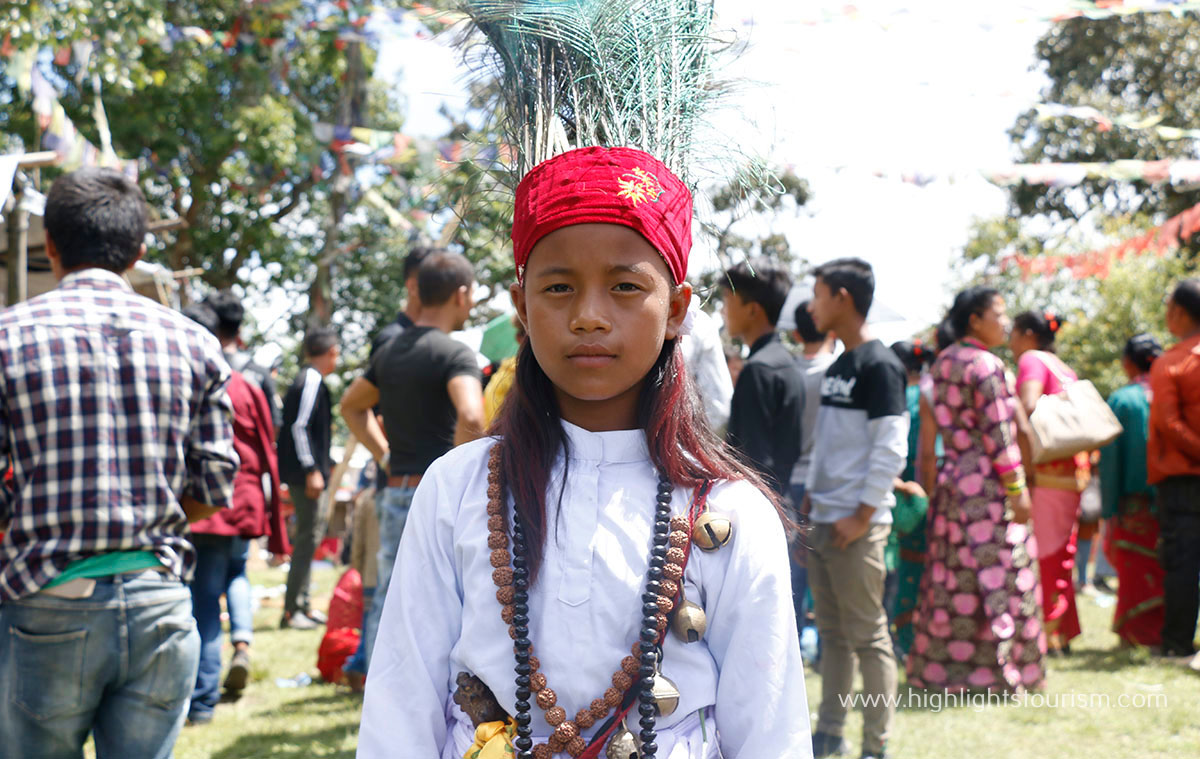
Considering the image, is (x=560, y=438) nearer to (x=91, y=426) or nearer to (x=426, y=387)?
(x=91, y=426)

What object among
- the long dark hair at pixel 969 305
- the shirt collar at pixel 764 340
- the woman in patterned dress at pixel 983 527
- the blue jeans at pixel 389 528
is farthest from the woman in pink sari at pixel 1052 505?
the blue jeans at pixel 389 528

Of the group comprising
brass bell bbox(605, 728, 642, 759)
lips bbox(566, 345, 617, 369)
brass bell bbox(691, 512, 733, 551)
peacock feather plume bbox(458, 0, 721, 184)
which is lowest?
brass bell bbox(605, 728, 642, 759)

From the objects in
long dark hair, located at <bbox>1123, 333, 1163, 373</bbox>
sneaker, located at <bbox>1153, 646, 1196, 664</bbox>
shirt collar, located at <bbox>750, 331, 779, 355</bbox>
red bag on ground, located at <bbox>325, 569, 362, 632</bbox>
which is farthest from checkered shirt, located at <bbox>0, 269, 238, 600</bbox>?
long dark hair, located at <bbox>1123, 333, 1163, 373</bbox>

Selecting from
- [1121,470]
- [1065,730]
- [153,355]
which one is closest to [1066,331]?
[1121,470]

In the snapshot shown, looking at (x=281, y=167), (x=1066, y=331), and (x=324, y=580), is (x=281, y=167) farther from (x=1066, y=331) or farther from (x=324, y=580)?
(x=1066, y=331)

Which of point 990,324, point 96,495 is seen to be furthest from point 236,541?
point 990,324

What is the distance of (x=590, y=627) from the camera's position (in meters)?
1.52

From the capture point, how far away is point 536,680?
1.48 meters

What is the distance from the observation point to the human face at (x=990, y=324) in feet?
16.7

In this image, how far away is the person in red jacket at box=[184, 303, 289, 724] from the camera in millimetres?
4469

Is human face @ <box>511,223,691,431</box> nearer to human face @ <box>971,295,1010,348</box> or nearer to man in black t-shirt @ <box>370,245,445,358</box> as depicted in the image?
man in black t-shirt @ <box>370,245,445,358</box>

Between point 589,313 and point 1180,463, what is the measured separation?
5.48 meters

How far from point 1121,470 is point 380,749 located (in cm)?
626

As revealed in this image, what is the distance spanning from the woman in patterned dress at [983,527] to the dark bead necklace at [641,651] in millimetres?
3973
